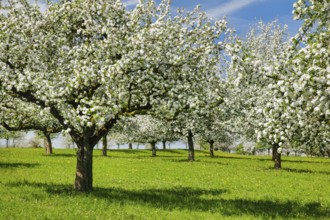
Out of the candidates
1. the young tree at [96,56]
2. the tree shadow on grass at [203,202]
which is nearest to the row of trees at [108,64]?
the young tree at [96,56]

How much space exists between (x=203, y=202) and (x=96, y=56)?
9761mm

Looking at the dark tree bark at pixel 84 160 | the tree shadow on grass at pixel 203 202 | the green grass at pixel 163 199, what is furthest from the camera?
the dark tree bark at pixel 84 160

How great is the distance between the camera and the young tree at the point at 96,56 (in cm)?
1886

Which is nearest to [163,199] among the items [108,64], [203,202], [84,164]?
[203,202]

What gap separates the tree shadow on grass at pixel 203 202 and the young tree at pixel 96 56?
261 cm

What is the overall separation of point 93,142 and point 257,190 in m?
12.1

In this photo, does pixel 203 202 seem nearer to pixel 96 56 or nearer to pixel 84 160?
pixel 84 160

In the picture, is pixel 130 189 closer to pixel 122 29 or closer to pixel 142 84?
pixel 142 84

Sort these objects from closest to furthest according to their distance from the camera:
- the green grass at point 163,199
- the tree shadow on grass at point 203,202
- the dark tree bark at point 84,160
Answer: the green grass at point 163,199 → the tree shadow on grass at point 203,202 → the dark tree bark at point 84,160

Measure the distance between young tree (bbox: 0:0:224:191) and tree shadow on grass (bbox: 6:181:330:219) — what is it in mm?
2610

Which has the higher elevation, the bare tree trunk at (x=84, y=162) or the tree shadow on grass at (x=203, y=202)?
the bare tree trunk at (x=84, y=162)

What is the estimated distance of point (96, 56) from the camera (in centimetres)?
2002

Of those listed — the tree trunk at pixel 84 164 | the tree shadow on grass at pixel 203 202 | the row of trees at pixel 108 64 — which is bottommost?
the tree shadow on grass at pixel 203 202

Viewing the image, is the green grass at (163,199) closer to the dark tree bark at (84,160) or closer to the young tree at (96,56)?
the dark tree bark at (84,160)
